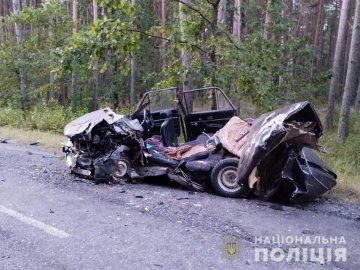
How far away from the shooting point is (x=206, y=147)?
7445mm

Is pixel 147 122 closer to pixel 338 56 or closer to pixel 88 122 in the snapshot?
pixel 88 122

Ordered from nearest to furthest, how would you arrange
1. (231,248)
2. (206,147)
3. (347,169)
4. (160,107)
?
1. (231,248)
2. (206,147)
3. (160,107)
4. (347,169)

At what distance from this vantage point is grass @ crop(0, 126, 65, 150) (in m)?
11.9

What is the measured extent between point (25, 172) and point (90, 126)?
181 centimetres

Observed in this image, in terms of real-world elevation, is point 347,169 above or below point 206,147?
below

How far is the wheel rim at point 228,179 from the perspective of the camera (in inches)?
267

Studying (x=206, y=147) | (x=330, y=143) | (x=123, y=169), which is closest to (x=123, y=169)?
(x=123, y=169)

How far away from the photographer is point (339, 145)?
44.6 feet

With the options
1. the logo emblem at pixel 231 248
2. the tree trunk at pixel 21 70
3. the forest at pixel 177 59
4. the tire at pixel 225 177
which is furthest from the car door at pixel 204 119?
the tree trunk at pixel 21 70

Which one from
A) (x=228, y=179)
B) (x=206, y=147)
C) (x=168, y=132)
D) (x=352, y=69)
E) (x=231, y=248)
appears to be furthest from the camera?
(x=352, y=69)

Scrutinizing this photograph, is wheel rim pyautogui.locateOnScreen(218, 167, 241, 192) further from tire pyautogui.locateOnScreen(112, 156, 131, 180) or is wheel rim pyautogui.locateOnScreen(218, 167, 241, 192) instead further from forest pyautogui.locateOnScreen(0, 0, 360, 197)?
forest pyautogui.locateOnScreen(0, 0, 360, 197)

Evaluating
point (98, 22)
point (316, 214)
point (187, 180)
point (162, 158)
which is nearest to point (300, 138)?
point (316, 214)

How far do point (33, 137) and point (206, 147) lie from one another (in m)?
7.77

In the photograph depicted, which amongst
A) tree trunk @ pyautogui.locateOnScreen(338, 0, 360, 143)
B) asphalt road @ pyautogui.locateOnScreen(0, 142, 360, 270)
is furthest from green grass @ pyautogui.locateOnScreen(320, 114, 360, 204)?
tree trunk @ pyautogui.locateOnScreen(338, 0, 360, 143)
